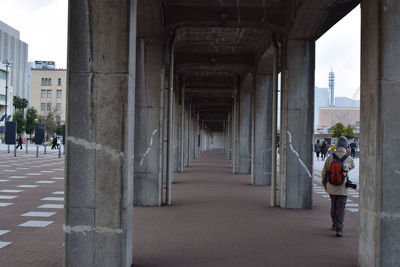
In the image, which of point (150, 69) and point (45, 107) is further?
point (45, 107)

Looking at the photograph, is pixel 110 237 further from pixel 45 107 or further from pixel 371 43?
pixel 45 107

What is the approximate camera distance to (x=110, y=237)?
6.21 metres

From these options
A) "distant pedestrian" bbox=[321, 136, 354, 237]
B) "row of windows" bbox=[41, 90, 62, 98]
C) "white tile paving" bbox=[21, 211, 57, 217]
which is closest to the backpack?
"distant pedestrian" bbox=[321, 136, 354, 237]

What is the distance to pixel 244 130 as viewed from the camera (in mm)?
26547

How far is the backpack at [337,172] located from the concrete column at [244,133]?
16805 millimetres

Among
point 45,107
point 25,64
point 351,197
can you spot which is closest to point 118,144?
point 351,197

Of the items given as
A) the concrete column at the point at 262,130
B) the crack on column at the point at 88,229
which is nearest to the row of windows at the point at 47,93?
the concrete column at the point at 262,130

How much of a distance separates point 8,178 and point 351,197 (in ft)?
43.8

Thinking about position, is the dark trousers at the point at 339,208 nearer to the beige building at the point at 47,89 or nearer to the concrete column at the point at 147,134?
the concrete column at the point at 147,134

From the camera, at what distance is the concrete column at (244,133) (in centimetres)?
2626

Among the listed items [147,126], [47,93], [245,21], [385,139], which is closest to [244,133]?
[245,21]

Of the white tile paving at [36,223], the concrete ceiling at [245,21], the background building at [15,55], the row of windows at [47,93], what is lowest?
the white tile paving at [36,223]

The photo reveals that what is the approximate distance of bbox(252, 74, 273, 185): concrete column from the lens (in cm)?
2009

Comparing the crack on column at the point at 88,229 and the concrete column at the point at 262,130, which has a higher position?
the concrete column at the point at 262,130
